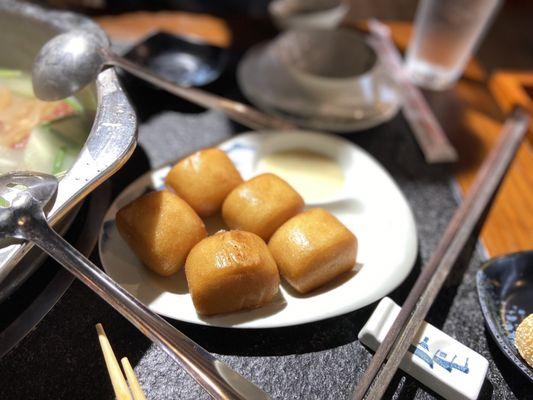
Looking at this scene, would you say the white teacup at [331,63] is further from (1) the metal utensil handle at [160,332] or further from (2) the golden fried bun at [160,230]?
(1) the metal utensil handle at [160,332]

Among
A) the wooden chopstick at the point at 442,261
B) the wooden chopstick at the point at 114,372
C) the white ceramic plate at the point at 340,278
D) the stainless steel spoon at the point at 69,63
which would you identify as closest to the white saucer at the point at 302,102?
the white ceramic plate at the point at 340,278

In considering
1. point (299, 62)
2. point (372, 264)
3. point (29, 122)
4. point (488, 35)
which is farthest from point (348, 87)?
point (488, 35)

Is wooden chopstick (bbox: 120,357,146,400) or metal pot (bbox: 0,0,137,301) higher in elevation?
metal pot (bbox: 0,0,137,301)

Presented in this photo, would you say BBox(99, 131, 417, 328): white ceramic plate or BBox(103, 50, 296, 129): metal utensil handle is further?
BBox(103, 50, 296, 129): metal utensil handle

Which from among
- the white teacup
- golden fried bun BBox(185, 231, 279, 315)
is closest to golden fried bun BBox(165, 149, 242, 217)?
golden fried bun BBox(185, 231, 279, 315)

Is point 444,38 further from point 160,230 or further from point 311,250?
point 160,230

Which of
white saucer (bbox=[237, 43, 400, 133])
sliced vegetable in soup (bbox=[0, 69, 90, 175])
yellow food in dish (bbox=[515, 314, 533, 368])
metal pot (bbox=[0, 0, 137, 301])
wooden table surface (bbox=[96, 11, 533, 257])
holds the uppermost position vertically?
metal pot (bbox=[0, 0, 137, 301])

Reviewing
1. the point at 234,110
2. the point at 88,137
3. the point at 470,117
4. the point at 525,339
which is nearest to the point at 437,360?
the point at 525,339

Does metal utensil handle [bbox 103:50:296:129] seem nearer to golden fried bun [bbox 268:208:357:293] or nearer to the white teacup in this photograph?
the white teacup
